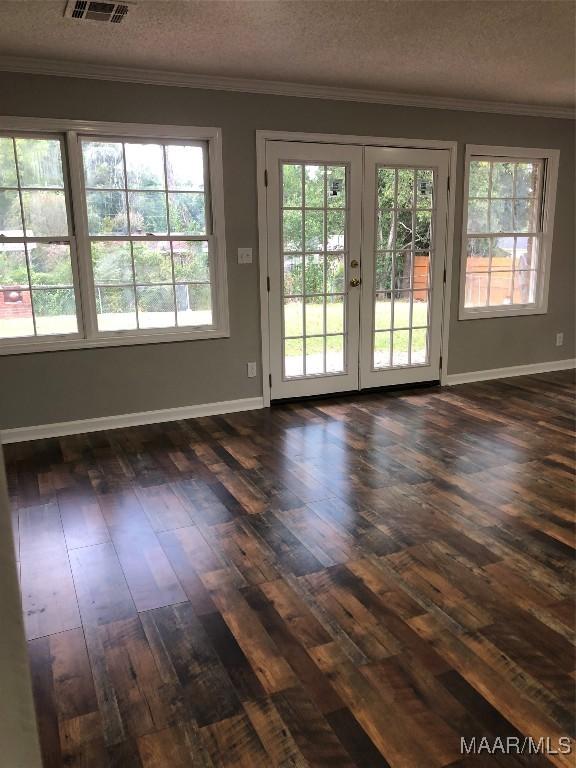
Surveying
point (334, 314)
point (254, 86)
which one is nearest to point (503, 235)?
point (334, 314)

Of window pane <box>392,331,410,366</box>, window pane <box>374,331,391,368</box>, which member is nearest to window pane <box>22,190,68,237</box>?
window pane <box>374,331,391,368</box>

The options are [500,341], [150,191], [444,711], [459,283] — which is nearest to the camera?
[444,711]

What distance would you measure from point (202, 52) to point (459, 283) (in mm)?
3042

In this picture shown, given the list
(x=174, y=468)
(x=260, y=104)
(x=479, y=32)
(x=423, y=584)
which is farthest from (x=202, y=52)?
(x=423, y=584)

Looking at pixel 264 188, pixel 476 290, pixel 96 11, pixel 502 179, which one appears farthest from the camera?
pixel 476 290

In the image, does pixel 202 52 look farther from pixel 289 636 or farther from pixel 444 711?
pixel 444 711

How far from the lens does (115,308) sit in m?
4.23

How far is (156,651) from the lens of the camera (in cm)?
196

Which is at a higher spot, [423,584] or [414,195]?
[414,195]

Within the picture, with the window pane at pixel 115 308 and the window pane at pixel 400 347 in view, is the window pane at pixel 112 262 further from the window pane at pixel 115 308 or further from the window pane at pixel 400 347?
the window pane at pixel 400 347

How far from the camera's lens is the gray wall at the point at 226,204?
3.89m

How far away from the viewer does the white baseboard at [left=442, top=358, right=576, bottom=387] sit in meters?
5.58

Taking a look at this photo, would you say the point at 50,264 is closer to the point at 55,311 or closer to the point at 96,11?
the point at 55,311

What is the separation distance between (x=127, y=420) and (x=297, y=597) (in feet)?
8.34
